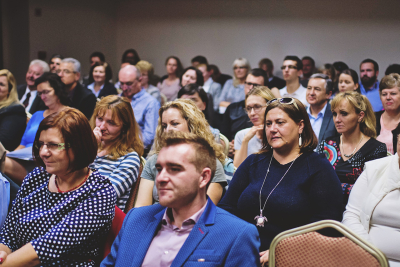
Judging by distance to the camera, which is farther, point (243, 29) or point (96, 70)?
point (243, 29)

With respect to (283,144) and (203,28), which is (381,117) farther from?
(203,28)

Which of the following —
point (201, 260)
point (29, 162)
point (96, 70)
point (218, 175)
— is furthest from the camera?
point (96, 70)

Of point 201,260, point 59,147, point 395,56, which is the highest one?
point 395,56

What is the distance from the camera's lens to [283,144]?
203 centimetres

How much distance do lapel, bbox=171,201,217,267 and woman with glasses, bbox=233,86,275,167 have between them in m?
1.54

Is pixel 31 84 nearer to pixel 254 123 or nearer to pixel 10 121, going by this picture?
pixel 10 121

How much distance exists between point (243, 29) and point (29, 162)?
16.6 feet

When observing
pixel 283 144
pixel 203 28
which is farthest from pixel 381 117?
pixel 203 28

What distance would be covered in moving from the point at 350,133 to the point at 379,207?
93 cm

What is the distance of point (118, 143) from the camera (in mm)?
2447

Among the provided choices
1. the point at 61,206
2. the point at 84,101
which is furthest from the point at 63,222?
the point at 84,101

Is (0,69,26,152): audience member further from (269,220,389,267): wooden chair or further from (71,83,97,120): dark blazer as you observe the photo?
(269,220,389,267): wooden chair

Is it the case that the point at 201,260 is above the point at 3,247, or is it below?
above

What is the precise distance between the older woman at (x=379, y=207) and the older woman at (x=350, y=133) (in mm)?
575
